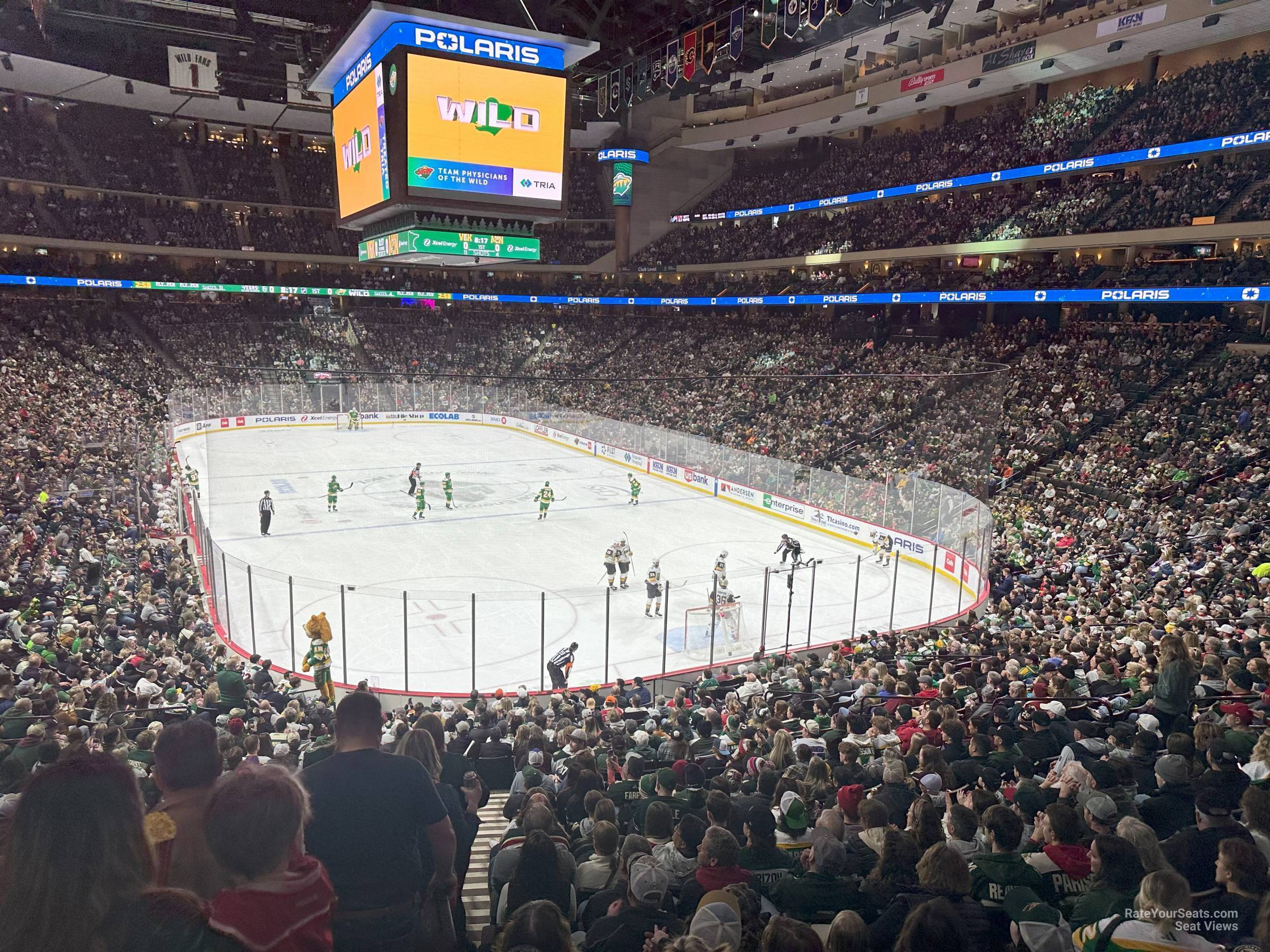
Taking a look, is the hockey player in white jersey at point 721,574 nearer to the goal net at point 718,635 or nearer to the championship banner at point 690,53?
the goal net at point 718,635

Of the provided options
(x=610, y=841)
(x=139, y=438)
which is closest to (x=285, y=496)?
(x=139, y=438)

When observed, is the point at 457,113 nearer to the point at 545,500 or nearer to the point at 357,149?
the point at 357,149

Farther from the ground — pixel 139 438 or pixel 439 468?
pixel 139 438

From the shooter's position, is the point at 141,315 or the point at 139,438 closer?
the point at 139,438

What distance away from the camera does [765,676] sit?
36.7 feet

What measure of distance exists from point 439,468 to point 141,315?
88.7 ft

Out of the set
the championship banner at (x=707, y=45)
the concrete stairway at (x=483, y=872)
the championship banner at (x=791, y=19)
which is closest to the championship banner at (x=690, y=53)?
the championship banner at (x=707, y=45)

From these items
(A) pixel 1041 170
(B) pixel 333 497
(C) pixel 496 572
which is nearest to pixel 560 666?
(C) pixel 496 572

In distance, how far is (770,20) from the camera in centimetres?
2195

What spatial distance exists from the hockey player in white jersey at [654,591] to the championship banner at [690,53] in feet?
44.8

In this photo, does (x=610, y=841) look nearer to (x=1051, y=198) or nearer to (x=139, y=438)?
(x=139, y=438)

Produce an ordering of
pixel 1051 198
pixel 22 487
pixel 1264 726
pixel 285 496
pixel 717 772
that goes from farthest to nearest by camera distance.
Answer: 1. pixel 1051 198
2. pixel 285 496
3. pixel 22 487
4. pixel 717 772
5. pixel 1264 726

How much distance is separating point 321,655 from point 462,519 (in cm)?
1310

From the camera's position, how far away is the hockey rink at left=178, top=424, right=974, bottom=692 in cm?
1412
